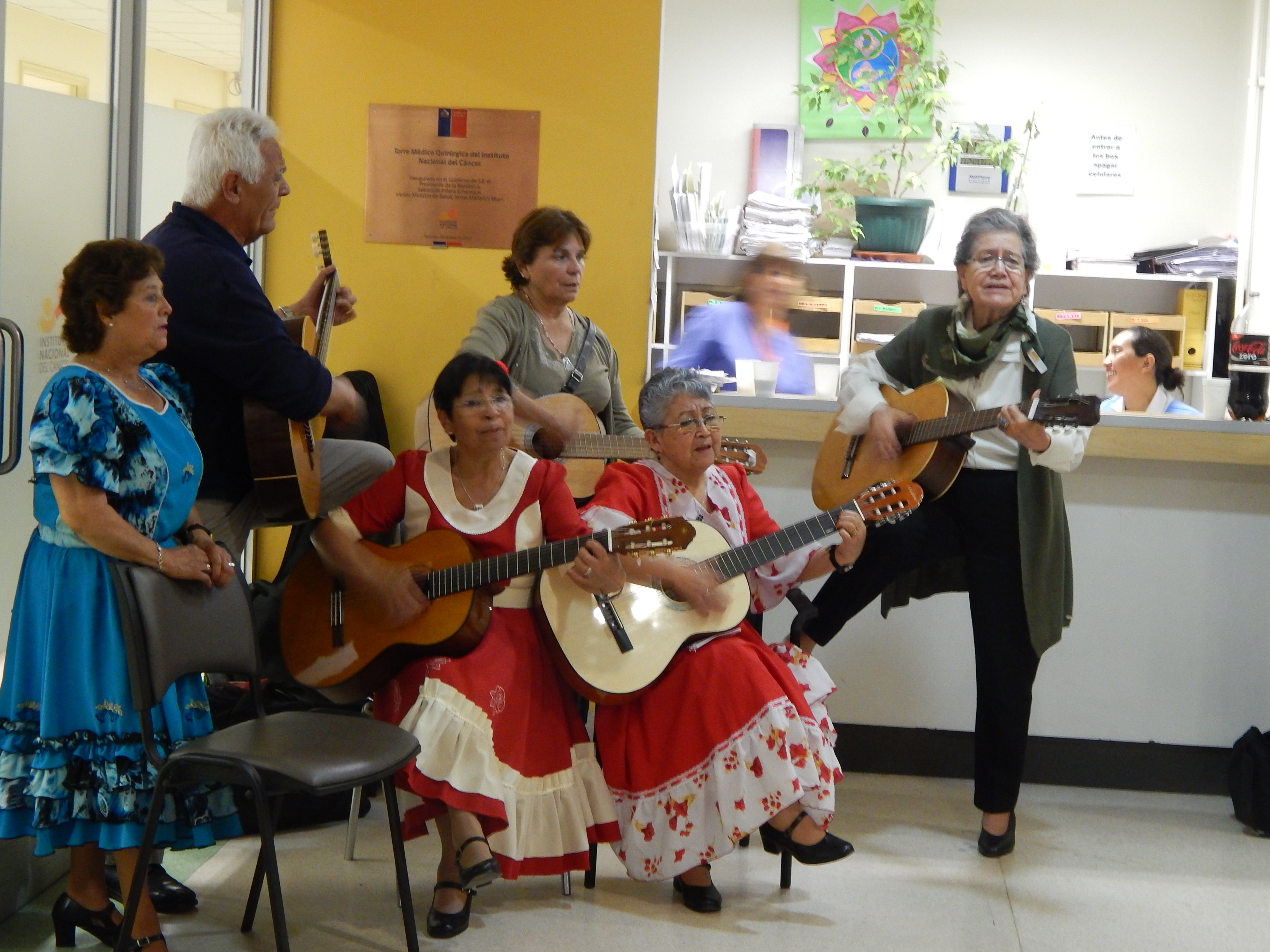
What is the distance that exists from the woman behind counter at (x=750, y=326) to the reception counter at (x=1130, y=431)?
46 cm

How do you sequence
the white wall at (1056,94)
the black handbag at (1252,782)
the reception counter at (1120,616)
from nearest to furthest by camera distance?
the black handbag at (1252,782), the reception counter at (1120,616), the white wall at (1056,94)

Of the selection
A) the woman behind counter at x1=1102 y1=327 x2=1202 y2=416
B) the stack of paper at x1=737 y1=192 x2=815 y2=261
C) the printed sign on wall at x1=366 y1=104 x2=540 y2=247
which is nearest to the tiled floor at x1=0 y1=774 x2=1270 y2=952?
the printed sign on wall at x1=366 y1=104 x2=540 y2=247

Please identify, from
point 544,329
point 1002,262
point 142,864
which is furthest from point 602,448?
point 142,864

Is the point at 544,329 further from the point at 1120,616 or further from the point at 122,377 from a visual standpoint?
the point at 1120,616

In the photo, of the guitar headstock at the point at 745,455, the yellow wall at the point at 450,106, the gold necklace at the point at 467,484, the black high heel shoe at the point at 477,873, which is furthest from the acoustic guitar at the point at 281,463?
the yellow wall at the point at 450,106

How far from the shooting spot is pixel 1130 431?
3564mm

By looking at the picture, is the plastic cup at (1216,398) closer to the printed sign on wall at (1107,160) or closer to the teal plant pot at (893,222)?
the teal plant pot at (893,222)

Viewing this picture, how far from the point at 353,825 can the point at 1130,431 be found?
2407 mm

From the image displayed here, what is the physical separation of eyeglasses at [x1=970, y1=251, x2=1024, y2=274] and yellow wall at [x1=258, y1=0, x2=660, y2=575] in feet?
3.58

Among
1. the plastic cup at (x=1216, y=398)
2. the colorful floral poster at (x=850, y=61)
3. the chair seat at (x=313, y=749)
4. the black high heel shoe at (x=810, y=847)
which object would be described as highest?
the colorful floral poster at (x=850, y=61)

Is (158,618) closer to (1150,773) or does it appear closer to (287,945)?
(287,945)

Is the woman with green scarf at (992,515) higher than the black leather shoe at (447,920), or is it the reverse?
the woman with green scarf at (992,515)

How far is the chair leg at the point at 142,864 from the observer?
2.07 meters

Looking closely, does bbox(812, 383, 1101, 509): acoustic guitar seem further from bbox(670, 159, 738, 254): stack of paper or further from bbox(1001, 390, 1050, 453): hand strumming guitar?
bbox(670, 159, 738, 254): stack of paper
